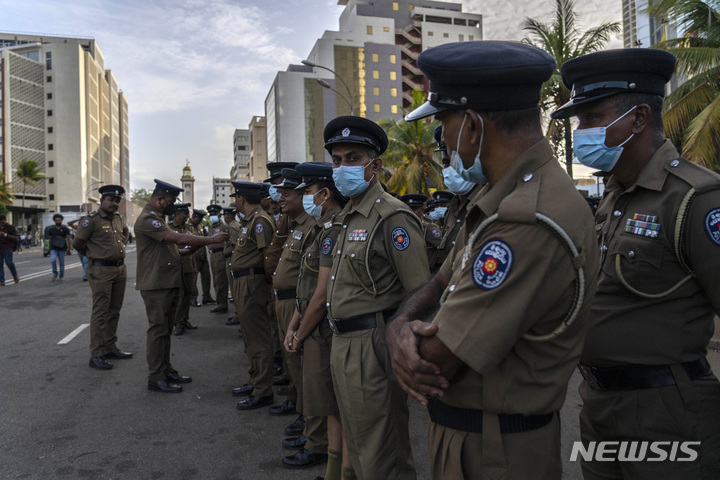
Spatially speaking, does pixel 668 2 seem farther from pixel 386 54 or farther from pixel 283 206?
pixel 386 54

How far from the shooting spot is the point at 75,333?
26.3 ft

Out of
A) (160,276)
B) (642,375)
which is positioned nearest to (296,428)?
(160,276)

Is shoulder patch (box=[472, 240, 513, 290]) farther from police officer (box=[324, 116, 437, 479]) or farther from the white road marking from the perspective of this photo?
the white road marking

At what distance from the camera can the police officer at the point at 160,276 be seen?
537 cm

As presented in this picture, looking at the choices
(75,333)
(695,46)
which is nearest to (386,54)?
(695,46)

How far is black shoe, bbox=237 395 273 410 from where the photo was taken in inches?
190

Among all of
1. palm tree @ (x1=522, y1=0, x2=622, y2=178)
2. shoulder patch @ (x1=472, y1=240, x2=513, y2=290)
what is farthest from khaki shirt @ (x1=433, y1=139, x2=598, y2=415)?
palm tree @ (x1=522, y1=0, x2=622, y2=178)

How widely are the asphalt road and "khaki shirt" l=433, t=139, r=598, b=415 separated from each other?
249 cm

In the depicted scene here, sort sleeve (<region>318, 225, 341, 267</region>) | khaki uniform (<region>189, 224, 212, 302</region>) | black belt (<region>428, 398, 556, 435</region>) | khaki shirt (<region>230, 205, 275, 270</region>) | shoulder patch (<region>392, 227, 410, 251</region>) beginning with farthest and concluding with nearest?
khaki uniform (<region>189, 224, 212, 302</region>) < khaki shirt (<region>230, 205, 275, 270</region>) < sleeve (<region>318, 225, 341, 267</region>) < shoulder patch (<region>392, 227, 410, 251</region>) < black belt (<region>428, 398, 556, 435</region>)

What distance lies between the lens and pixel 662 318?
68.9 inches

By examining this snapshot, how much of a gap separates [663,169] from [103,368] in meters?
6.40

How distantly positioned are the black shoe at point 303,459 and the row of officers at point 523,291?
66 cm

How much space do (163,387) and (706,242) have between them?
518 centimetres

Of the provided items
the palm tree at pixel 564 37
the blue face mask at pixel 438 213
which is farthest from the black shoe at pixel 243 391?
the palm tree at pixel 564 37
